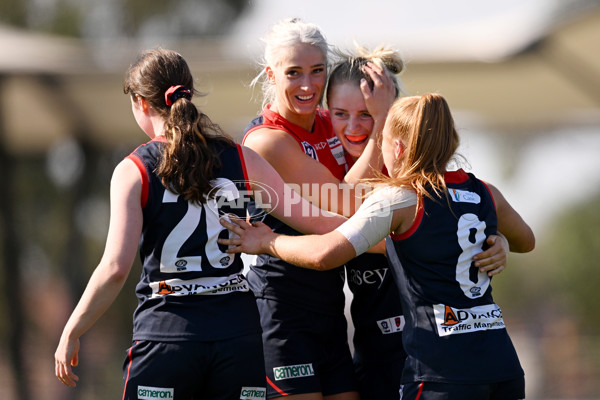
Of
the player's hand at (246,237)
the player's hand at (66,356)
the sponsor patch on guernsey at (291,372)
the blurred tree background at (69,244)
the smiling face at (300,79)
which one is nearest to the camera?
the player's hand at (66,356)

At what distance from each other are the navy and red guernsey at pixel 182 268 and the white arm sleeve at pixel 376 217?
50 cm

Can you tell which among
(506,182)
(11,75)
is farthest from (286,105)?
(506,182)

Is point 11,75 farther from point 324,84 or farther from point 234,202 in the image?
point 234,202

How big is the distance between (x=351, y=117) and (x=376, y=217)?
105 cm

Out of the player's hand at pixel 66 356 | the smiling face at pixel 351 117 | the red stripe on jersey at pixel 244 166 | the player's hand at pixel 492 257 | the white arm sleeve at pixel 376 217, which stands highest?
the smiling face at pixel 351 117

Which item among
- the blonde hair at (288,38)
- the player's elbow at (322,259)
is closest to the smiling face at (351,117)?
the blonde hair at (288,38)

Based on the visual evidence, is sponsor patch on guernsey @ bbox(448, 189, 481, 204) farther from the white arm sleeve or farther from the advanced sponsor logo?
the advanced sponsor logo

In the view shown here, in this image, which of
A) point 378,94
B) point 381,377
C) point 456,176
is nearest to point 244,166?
point 456,176

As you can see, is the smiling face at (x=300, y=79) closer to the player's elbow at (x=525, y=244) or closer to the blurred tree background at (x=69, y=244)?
the player's elbow at (x=525, y=244)

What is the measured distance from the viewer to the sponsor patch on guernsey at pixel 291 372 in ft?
11.8

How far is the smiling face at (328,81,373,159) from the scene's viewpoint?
148 inches

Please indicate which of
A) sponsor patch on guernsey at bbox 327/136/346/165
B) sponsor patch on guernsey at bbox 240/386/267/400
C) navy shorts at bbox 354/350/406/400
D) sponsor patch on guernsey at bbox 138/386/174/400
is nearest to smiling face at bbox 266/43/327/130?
sponsor patch on guernsey at bbox 327/136/346/165

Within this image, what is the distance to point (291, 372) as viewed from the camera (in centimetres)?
359

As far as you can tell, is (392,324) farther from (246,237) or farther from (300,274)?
(246,237)
